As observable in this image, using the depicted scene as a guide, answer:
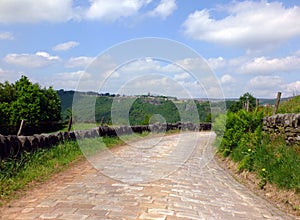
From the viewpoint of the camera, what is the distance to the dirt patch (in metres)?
6.03

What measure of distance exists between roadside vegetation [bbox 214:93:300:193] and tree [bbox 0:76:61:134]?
Result: 1486 inches

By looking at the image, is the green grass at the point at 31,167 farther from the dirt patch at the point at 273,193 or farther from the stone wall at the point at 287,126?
the stone wall at the point at 287,126

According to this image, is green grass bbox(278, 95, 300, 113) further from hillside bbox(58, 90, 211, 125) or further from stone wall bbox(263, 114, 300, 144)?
hillside bbox(58, 90, 211, 125)

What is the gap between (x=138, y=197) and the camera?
18.7 ft

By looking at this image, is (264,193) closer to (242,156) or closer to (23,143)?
(242,156)

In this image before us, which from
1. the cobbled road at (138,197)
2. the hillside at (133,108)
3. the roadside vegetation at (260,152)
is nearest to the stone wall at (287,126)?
the roadside vegetation at (260,152)

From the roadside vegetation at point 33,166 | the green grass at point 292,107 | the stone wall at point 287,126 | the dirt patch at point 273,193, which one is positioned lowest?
the dirt patch at point 273,193

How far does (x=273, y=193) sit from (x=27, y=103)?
4652 centimetres

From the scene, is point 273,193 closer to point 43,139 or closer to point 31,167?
point 31,167

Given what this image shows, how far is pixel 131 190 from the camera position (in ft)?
20.5

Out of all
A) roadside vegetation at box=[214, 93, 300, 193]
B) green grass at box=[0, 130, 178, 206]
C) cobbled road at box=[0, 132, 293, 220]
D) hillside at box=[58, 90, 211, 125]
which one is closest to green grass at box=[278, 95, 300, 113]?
roadside vegetation at box=[214, 93, 300, 193]

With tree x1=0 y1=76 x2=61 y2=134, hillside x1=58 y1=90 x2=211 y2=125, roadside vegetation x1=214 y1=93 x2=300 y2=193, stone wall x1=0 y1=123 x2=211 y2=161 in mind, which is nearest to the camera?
roadside vegetation x1=214 y1=93 x2=300 y2=193

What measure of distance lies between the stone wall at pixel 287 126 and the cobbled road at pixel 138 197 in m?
1.98

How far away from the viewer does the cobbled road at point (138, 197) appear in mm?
4785
